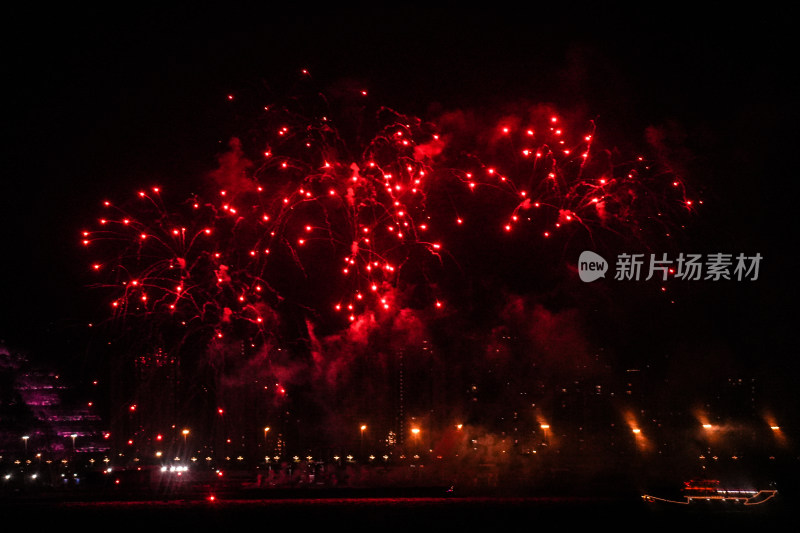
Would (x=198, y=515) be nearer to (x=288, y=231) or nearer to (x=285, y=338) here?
(x=285, y=338)

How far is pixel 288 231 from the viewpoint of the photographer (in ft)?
26.6

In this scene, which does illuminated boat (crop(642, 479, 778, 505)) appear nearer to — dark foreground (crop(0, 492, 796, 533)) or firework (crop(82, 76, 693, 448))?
dark foreground (crop(0, 492, 796, 533))

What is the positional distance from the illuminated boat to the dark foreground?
108mm

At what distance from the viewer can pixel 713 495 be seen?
7.18 m

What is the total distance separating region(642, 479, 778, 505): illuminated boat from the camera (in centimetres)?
696

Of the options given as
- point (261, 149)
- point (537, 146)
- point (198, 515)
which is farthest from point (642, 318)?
point (198, 515)

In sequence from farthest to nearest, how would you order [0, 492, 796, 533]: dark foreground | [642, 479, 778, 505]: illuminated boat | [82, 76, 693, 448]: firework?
[82, 76, 693, 448]: firework, [642, 479, 778, 505]: illuminated boat, [0, 492, 796, 533]: dark foreground

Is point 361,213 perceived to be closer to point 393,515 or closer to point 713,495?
point 393,515

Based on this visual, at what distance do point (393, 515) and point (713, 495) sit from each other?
399cm

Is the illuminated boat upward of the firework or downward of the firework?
downward

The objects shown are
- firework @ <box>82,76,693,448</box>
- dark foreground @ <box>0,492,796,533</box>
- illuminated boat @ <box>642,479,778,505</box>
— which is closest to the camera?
dark foreground @ <box>0,492,796,533</box>

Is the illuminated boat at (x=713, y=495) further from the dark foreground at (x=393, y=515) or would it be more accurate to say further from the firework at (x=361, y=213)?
the firework at (x=361, y=213)

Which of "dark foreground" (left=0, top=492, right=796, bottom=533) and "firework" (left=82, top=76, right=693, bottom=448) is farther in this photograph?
"firework" (left=82, top=76, right=693, bottom=448)

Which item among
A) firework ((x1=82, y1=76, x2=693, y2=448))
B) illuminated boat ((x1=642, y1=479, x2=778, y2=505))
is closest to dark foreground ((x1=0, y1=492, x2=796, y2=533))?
illuminated boat ((x1=642, y1=479, x2=778, y2=505))
